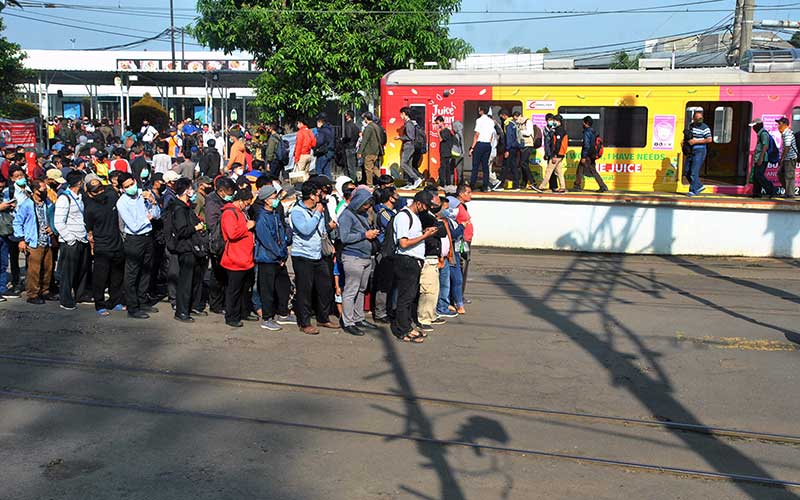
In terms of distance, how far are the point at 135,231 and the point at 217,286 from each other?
1357 millimetres

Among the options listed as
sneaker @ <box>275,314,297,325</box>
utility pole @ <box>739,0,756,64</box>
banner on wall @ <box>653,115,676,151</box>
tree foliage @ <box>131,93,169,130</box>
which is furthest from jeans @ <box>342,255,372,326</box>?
tree foliage @ <box>131,93,169,130</box>

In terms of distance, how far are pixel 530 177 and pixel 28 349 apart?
11.6 meters

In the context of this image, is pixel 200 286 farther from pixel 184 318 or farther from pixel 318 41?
pixel 318 41

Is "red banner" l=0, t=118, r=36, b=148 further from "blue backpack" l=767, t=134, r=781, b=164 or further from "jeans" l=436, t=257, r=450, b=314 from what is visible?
"blue backpack" l=767, t=134, r=781, b=164

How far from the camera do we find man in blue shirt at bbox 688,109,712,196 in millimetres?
17672

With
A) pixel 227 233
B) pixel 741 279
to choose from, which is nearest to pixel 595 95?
pixel 741 279

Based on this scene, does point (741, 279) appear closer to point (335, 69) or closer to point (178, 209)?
point (178, 209)

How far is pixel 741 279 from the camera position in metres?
15.3

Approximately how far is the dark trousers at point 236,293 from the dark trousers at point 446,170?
8423 mm

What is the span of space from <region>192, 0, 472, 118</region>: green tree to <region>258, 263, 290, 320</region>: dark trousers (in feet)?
45.1

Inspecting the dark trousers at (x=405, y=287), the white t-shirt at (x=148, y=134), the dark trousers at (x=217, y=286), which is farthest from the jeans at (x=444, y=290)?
the white t-shirt at (x=148, y=134)

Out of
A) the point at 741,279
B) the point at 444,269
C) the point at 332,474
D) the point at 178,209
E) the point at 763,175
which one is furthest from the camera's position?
the point at 763,175

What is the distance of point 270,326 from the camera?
37.1ft

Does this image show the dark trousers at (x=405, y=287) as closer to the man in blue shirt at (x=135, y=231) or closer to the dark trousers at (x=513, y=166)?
the man in blue shirt at (x=135, y=231)
